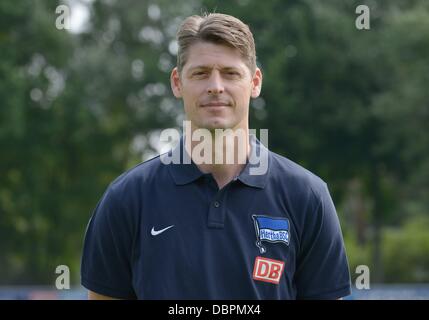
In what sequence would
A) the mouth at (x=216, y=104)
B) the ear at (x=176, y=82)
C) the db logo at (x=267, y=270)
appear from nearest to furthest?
the db logo at (x=267, y=270)
the mouth at (x=216, y=104)
the ear at (x=176, y=82)

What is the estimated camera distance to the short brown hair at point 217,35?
3.55m

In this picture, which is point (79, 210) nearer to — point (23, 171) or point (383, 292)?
point (23, 171)

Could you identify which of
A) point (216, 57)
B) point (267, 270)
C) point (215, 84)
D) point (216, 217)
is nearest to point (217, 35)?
point (216, 57)

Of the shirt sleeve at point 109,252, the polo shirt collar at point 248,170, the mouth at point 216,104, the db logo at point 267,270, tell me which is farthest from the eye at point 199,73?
the db logo at point 267,270

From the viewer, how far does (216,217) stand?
3494 mm

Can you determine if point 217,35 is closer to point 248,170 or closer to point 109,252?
point 248,170

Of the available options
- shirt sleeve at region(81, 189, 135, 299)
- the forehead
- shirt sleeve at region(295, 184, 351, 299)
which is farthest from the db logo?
the forehead

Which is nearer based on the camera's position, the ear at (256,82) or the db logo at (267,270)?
the db logo at (267,270)

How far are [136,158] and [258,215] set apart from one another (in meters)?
33.0

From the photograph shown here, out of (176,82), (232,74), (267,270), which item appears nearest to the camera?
(267,270)

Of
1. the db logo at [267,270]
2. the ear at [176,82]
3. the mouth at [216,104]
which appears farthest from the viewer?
the ear at [176,82]

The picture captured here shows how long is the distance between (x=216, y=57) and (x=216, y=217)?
2.23 ft

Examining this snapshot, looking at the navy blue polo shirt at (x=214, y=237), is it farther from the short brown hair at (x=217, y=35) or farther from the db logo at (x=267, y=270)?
the short brown hair at (x=217, y=35)
